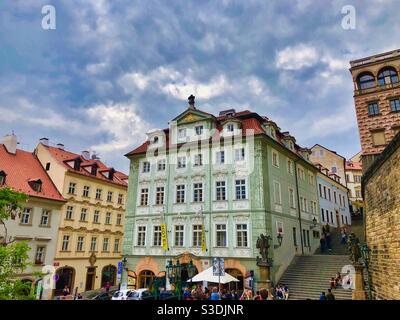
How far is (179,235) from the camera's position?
2542cm

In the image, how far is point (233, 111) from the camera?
31047 mm

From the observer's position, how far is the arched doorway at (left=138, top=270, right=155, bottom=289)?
25.5 metres

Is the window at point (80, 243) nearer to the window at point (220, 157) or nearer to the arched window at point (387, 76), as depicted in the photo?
the window at point (220, 157)

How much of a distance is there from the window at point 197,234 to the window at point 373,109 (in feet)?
53.0

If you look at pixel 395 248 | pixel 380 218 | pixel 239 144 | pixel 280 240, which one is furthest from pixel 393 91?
pixel 395 248

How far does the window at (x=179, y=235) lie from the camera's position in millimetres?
25203

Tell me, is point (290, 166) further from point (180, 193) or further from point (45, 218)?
point (45, 218)

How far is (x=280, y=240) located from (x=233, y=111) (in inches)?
529

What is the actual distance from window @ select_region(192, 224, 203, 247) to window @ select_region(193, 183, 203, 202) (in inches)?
82.7

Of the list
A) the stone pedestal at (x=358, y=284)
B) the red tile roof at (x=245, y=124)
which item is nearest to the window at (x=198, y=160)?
the red tile roof at (x=245, y=124)

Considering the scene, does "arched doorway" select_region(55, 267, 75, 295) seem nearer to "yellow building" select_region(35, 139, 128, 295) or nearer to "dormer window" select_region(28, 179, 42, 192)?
"yellow building" select_region(35, 139, 128, 295)

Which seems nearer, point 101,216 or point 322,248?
point 322,248
